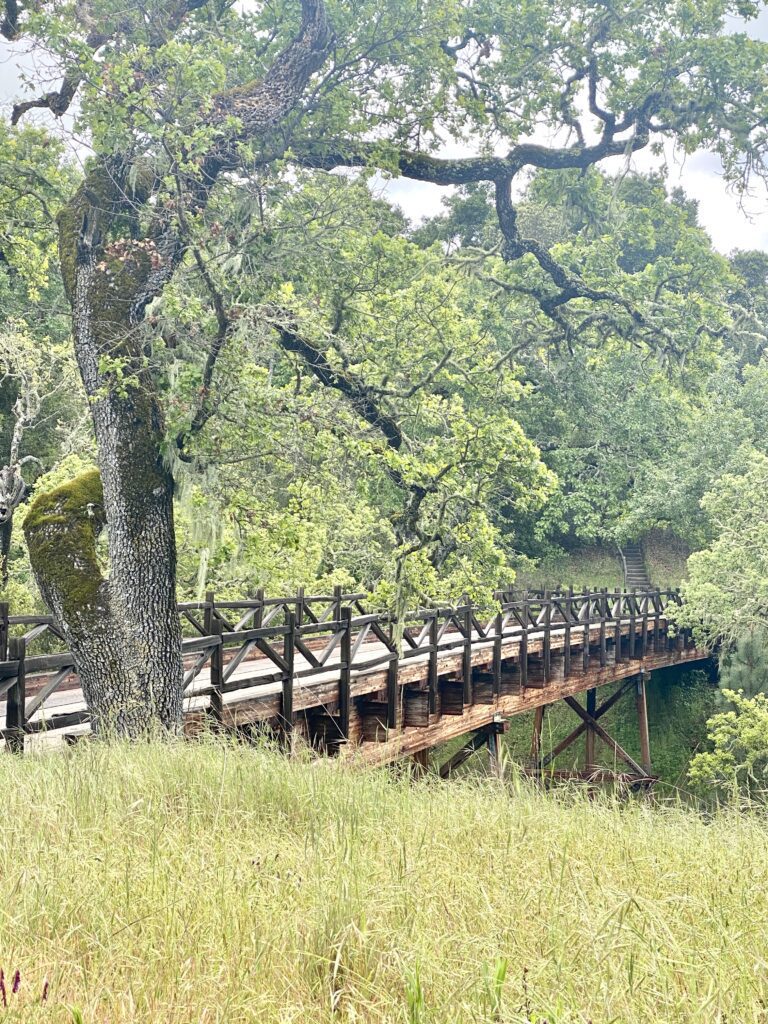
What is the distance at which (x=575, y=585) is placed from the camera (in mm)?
41469

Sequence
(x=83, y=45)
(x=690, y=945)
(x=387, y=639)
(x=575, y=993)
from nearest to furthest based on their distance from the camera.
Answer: (x=575, y=993) → (x=690, y=945) → (x=83, y=45) → (x=387, y=639)

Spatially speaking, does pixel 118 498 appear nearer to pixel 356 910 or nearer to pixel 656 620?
pixel 356 910

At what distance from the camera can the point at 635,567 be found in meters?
42.0

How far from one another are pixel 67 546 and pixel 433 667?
7.03 metres

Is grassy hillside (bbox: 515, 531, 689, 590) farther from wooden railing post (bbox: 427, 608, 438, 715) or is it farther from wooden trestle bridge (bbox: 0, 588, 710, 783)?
wooden railing post (bbox: 427, 608, 438, 715)

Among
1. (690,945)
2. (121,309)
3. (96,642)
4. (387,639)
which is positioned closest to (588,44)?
(121,309)

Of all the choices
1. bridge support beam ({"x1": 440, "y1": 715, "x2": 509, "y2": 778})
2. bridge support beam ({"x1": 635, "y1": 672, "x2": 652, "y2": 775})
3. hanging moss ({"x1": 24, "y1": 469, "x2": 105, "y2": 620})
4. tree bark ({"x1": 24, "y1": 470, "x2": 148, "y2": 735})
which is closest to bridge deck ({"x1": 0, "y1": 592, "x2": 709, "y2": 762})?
bridge support beam ({"x1": 440, "y1": 715, "x2": 509, "y2": 778})

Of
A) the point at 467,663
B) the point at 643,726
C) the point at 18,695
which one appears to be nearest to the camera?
the point at 18,695

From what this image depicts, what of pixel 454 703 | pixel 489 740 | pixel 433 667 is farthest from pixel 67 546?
pixel 489 740

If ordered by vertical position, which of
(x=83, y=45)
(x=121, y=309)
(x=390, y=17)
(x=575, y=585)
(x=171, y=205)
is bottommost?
(x=575, y=585)

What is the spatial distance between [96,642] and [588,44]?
33.7 feet

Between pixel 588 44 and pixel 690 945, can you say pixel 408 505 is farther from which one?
pixel 690 945

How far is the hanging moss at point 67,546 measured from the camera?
8719 millimetres

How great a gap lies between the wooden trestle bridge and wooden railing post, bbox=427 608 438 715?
2cm
